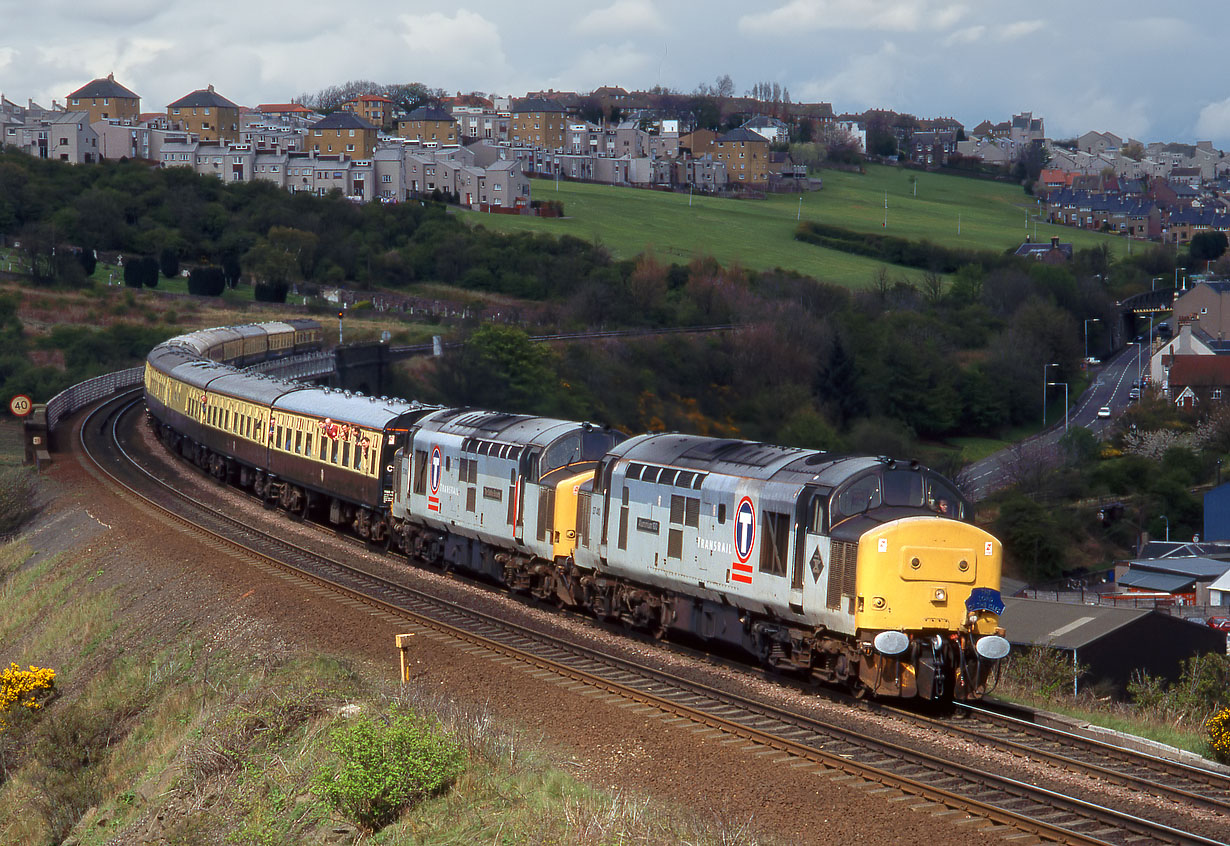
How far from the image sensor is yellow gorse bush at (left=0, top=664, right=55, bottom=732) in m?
23.1

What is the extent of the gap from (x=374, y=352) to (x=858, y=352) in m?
40.6

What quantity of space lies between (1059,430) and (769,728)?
89.8 m

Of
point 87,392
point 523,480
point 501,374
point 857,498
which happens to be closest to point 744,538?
point 857,498

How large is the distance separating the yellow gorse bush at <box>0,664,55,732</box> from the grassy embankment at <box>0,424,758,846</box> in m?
0.25

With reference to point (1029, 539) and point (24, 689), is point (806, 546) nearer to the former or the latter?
point (24, 689)

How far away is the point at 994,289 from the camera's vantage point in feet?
427

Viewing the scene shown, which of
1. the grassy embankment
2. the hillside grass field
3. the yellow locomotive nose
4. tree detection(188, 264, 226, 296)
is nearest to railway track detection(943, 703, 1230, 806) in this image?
the yellow locomotive nose

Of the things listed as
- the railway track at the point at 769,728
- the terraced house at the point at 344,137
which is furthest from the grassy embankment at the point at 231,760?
the terraced house at the point at 344,137

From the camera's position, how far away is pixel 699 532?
20750 mm

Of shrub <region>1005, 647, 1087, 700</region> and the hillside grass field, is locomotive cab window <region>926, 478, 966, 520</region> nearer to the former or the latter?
shrub <region>1005, 647, 1087, 700</region>

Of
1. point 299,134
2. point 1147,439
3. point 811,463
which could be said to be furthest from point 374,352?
point 299,134

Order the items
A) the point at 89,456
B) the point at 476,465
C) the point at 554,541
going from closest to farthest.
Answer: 1. the point at 554,541
2. the point at 476,465
3. the point at 89,456

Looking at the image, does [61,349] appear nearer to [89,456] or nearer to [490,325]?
[490,325]

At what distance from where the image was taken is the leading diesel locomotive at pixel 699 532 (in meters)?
17.4
